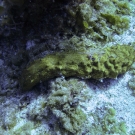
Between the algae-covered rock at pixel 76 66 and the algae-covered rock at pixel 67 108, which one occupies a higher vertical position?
the algae-covered rock at pixel 76 66

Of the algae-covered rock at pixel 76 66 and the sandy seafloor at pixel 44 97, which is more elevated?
the algae-covered rock at pixel 76 66

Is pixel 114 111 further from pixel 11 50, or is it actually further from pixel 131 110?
pixel 11 50

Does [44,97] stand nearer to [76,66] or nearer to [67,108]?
[67,108]

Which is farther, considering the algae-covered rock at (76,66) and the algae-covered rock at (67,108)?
the algae-covered rock at (76,66)

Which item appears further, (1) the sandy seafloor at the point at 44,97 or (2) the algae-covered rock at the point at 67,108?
(1) the sandy seafloor at the point at 44,97

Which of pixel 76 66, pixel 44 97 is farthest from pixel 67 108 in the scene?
pixel 76 66

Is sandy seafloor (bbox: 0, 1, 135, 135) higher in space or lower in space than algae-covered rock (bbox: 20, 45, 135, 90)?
lower
